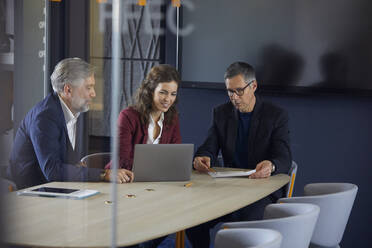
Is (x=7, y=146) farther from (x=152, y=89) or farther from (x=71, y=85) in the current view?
(x=152, y=89)

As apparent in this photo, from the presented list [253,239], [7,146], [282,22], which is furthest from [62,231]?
[282,22]

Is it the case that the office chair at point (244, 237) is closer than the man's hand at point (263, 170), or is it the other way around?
the office chair at point (244, 237)

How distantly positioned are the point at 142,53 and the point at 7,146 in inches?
132

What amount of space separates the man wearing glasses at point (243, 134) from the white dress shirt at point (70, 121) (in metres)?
1.81

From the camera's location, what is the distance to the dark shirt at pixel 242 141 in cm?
420

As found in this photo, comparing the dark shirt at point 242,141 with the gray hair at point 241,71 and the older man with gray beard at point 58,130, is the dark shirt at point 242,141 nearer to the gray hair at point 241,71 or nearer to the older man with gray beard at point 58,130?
the gray hair at point 241,71

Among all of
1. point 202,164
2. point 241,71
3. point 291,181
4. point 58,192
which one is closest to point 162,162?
point 202,164

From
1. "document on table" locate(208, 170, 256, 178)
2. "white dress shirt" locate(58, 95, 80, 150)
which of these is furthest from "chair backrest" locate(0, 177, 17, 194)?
"document on table" locate(208, 170, 256, 178)

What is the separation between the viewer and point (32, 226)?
6.17 ft

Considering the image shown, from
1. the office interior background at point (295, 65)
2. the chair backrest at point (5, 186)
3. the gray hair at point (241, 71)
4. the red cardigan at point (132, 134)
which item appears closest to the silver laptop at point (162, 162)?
the red cardigan at point (132, 134)

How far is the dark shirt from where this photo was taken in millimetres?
4199

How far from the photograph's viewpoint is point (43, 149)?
2.16m

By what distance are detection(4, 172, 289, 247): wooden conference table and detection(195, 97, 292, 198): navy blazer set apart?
0.26m

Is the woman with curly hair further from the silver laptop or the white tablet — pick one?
the white tablet
